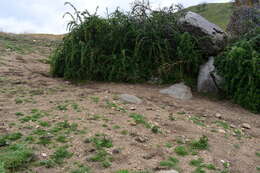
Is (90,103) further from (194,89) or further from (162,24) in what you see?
(162,24)

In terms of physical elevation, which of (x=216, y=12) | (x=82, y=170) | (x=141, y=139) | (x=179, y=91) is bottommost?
(x=82, y=170)

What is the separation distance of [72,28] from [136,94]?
116 inches

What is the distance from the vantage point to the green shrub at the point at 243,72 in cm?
523

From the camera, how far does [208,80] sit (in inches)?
240

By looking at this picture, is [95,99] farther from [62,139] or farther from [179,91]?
[179,91]

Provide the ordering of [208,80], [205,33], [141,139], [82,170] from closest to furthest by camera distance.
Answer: [82,170] → [141,139] → [208,80] → [205,33]

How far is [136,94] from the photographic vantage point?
18.2 feet

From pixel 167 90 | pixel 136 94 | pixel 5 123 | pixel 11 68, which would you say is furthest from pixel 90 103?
pixel 11 68

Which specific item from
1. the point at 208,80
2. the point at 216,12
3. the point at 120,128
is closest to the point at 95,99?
the point at 120,128

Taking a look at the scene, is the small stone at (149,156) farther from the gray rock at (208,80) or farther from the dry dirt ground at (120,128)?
the gray rock at (208,80)

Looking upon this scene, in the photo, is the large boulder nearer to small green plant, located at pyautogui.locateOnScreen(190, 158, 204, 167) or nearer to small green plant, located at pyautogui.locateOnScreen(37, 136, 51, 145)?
small green plant, located at pyautogui.locateOnScreen(190, 158, 204, 167)

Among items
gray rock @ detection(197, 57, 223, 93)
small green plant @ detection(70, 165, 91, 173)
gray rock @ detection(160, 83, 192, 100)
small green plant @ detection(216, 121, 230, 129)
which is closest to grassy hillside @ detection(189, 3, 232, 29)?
gray rock @ detection(197, 57, 223, 93)

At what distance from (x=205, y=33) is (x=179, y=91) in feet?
5.87

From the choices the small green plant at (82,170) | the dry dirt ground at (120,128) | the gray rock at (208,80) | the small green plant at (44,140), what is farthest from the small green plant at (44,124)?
the gray rock at (208,80)
